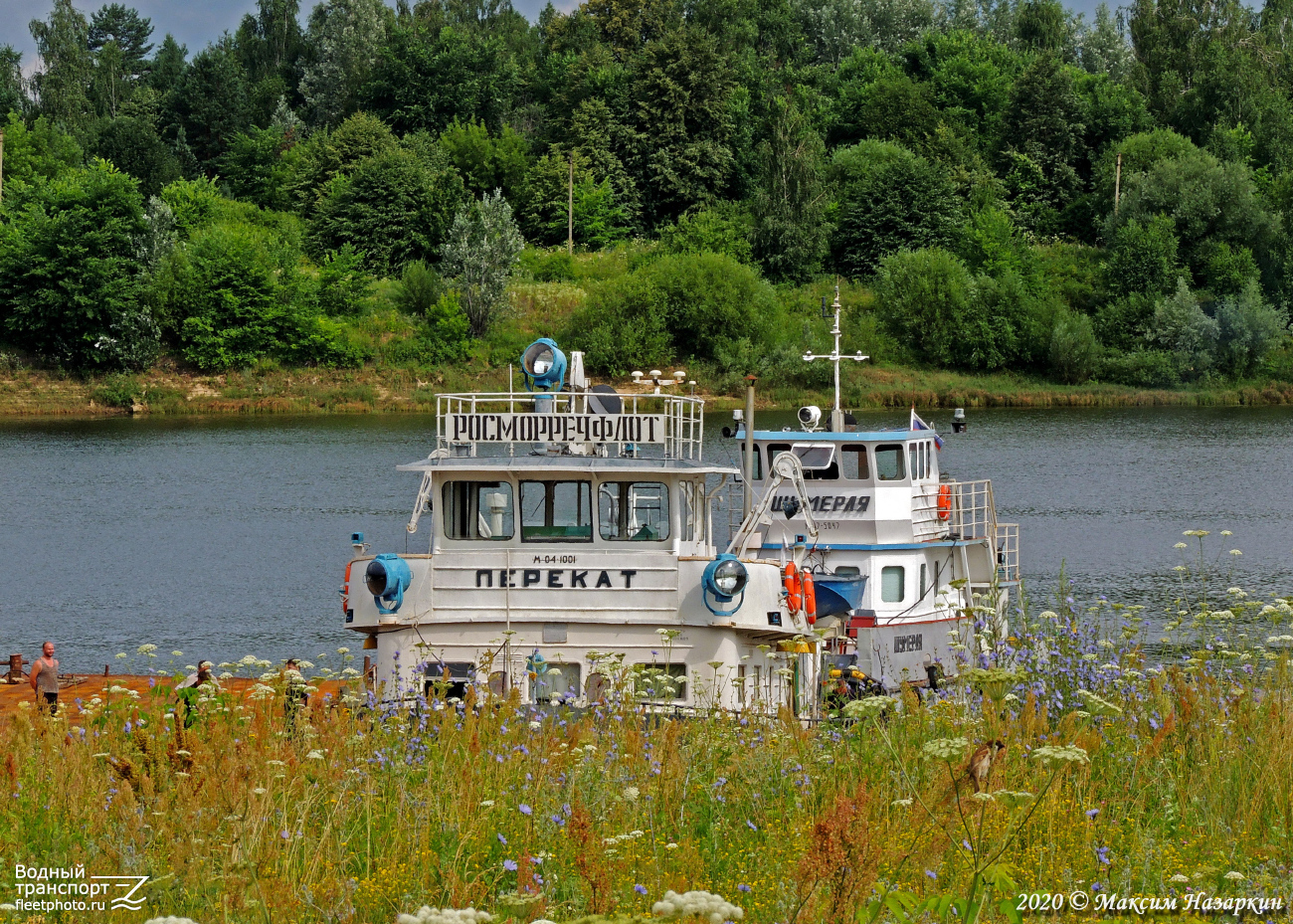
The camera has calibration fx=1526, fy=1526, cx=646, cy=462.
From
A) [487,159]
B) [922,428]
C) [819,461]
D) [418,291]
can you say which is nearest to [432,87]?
[487,159]

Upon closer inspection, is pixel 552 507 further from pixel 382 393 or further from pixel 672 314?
pixel 672 314

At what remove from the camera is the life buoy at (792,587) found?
1869cm

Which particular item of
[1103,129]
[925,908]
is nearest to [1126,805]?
[925,908]

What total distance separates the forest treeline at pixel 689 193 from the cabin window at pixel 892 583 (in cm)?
5961

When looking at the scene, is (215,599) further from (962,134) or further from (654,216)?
(962,134)

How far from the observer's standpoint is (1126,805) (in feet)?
28.6

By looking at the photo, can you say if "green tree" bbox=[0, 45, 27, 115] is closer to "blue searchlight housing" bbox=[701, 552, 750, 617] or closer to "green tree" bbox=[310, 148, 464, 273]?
"green tree" bbox=[310, 148, 464, 273]

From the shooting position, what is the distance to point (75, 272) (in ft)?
293

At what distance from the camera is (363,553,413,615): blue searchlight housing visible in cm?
1773

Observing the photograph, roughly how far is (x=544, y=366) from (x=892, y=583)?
32.8ft

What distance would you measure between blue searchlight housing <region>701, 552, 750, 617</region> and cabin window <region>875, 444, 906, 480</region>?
37.3 feet

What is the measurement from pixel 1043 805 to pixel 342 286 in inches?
3593

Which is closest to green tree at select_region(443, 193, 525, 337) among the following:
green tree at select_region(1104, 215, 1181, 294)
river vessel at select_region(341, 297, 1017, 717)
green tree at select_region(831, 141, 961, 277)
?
green tree at select_region(831, 141, 961, 277)

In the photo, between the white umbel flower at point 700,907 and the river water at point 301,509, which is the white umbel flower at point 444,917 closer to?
the white umbel flower at point 700,907
